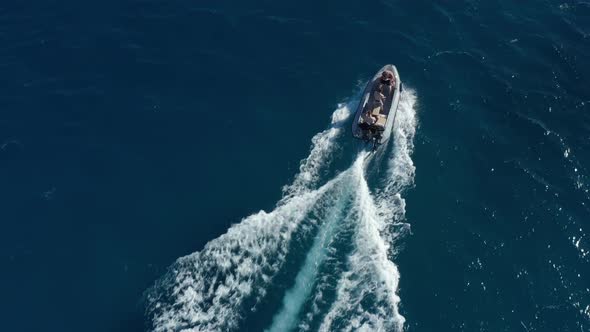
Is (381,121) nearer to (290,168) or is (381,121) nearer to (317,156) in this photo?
(317,156)

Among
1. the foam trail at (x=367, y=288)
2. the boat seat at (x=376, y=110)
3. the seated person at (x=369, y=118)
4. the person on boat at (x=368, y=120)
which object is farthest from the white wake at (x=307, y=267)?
the boat seat at (x=376, y=110)

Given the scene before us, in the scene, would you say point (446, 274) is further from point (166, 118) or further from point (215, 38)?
point (215, 38)

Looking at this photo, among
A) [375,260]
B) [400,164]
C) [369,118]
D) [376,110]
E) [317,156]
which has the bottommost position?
[375,260]

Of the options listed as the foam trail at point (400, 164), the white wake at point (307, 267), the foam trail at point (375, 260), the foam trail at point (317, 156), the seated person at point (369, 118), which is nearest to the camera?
the foam trail at point (375, 260)

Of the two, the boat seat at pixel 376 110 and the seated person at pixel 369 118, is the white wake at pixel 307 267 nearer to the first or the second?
the seated person at pixel 369 118

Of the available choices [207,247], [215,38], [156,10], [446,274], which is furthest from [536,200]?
[156,10]

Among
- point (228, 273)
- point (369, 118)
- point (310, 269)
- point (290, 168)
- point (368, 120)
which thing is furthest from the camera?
point (369, 118)

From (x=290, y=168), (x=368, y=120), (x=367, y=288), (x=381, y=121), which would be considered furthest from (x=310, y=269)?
(x=381, y=121)
